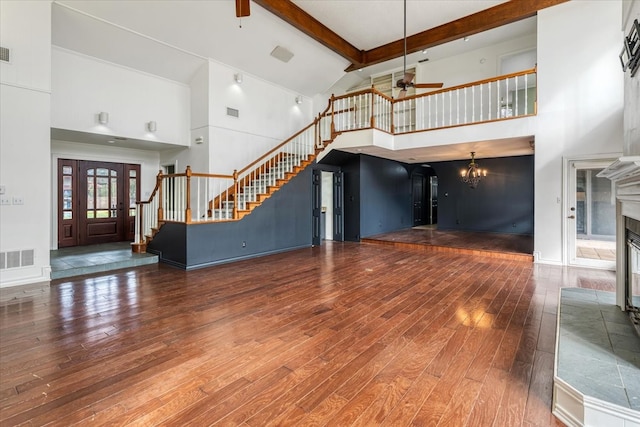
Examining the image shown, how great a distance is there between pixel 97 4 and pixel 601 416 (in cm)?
825

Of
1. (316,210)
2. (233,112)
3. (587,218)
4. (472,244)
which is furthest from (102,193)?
(587,218)

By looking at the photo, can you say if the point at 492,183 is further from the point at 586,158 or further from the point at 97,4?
the point at 97,4

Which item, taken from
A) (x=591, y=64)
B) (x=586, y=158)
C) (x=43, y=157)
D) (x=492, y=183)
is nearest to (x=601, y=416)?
(x=586, y=158)

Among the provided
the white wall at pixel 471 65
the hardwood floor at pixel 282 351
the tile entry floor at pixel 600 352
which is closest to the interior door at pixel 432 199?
the white wall at pixel 471 65

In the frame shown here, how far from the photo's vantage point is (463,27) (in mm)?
7172

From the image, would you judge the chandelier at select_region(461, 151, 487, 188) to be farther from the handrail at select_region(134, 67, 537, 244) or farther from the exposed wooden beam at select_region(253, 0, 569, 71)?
the exposed wooden beam at select_region(253, 0, 569, 71)

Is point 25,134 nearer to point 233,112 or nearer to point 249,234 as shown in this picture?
point 249,234

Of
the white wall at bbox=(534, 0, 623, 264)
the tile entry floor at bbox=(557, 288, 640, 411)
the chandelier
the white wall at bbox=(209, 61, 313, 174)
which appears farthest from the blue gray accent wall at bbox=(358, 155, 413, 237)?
the tile entry floor at bbox=(557, 288, 640, 411)

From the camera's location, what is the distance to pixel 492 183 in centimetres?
1005

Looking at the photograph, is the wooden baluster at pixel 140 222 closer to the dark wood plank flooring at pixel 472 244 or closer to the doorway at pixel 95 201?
the doorway at pixel 95 201

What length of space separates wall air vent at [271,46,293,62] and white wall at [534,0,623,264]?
547 centimetres

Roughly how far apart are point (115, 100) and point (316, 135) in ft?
15.2

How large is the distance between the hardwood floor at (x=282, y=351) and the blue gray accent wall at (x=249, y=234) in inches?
42.9

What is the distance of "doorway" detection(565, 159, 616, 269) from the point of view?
573 cm
